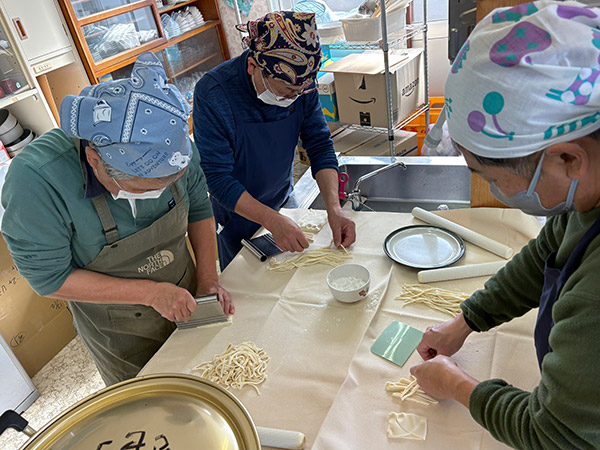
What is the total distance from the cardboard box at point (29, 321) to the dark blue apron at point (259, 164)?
4.55 feet

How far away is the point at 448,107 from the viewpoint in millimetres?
759

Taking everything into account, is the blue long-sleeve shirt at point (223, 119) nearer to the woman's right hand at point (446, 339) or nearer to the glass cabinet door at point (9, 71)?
the woman's right hand at point (446, 339)

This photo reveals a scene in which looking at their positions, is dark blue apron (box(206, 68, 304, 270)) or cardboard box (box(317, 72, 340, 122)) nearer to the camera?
dark blue apron (box(206, 68, 304, 270))

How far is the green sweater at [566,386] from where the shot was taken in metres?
0.63

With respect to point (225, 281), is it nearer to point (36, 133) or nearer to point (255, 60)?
point (255, 60)

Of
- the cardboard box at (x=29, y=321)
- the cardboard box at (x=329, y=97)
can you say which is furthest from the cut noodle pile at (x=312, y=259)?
the cardboard box at (x=329, y=97)

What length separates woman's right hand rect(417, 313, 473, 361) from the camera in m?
1.12

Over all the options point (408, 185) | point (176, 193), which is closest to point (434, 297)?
point (176, 193)

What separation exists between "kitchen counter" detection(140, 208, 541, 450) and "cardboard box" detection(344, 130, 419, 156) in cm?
176

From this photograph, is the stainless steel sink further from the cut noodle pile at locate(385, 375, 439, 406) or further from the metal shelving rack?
the cut noodle pile at locate(385, 375, 439, 406)

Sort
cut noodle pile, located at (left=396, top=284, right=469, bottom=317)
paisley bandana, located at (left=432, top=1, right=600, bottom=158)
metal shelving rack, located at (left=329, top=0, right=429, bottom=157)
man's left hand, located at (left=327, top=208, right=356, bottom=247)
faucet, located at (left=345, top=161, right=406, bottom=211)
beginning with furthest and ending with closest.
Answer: metal shelving rack, located at (left=329, top=0, right=429, bottom=157), faucet, located at (left=345, top=161, right=406, bottom=211), man's left hand, located at (left=327, top=208, right=356, bottom=247), cut noodle pile, located at (left=396, top=284, right=469, bottom=317), paisley bandana, located at (left=432, top=1, right=600, bottom=158)

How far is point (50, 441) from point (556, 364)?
0.96 m

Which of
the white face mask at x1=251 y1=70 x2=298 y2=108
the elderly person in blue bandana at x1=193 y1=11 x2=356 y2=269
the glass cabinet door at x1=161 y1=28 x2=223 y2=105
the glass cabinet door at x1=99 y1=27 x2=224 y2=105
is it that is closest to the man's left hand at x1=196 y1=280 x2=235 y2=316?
the elderly person in blue bandana at x1=193 y1=11 x2=356 y2=269

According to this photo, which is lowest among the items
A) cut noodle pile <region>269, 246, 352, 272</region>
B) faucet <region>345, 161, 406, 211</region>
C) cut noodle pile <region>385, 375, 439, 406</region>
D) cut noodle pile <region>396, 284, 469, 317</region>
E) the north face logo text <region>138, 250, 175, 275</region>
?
faucet <region>345, 161, 406, 211</region>
